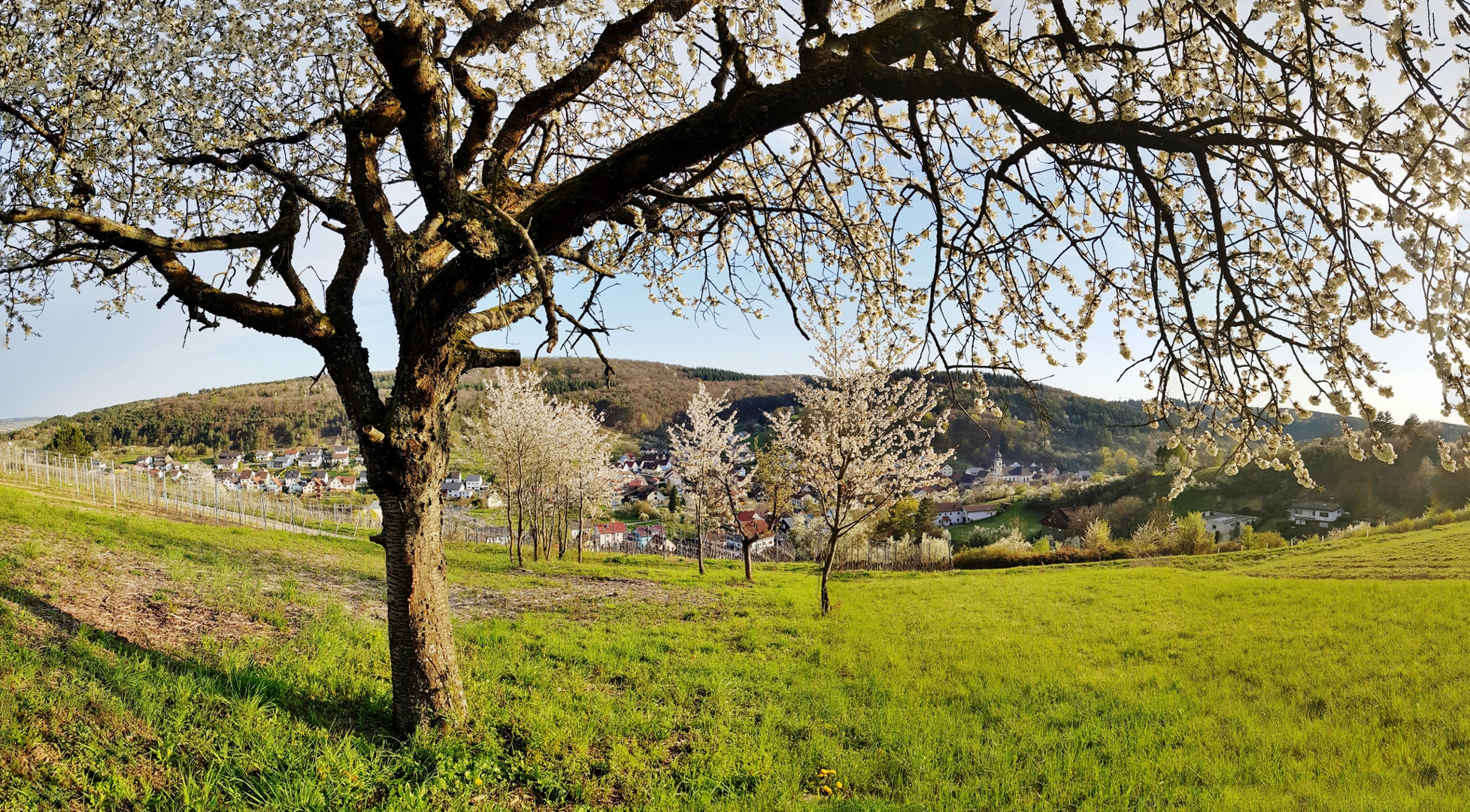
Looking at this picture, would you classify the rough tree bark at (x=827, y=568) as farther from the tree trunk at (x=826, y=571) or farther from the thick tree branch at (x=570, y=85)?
the thick tree branch at (x=570, y=85)

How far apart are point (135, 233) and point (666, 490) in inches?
2659

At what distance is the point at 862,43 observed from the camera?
323cm

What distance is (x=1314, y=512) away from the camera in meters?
19.1

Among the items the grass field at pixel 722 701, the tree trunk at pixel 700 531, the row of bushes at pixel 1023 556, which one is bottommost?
the row of bushes at pixel 1023 556

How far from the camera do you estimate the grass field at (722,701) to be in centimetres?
362

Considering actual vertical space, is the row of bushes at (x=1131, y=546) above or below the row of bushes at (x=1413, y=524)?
below

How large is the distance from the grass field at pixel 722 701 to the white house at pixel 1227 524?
40.5ft

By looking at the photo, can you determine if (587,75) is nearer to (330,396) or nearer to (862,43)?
(862,43)

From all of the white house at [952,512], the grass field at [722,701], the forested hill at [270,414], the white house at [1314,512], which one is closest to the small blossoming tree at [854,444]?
the grass field at [722,701]

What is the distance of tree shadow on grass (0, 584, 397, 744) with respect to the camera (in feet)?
13.7

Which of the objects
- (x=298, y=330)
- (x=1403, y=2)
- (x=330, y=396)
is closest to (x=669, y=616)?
(x=298, y=330)

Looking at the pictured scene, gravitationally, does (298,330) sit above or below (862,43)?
below

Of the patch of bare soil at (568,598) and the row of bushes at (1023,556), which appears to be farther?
the row of bushes at (1023,556)

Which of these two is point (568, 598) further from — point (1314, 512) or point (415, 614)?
point (1314, 512)
